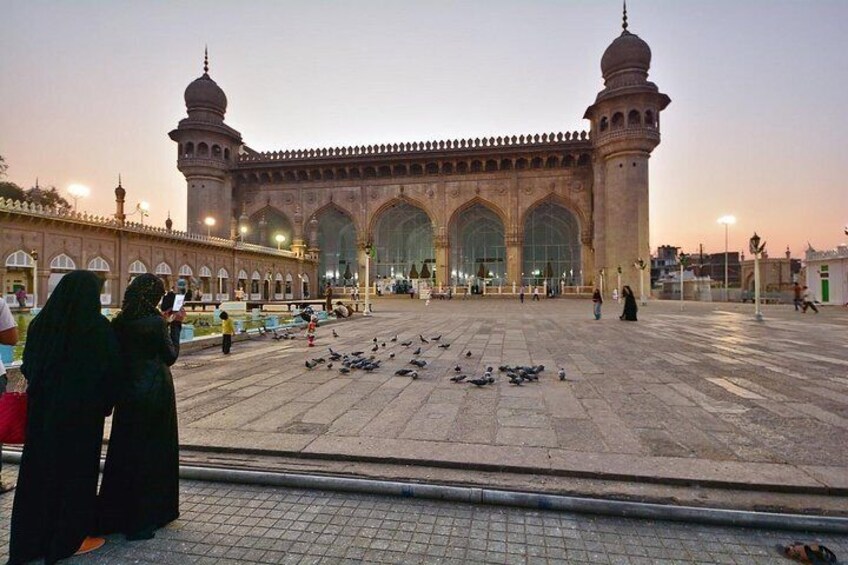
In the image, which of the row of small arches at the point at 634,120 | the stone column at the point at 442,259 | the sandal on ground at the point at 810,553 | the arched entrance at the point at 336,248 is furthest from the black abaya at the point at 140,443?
the arched entrance at the point at 336,248

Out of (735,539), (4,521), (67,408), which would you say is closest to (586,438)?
(735,539)

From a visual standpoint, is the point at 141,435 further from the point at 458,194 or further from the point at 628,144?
the point at 458,194

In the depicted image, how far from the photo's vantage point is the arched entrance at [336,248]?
46656mm

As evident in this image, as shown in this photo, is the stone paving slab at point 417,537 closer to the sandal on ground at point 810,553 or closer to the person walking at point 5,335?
the sandal on ground at point 810,553

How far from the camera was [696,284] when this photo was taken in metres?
42.6

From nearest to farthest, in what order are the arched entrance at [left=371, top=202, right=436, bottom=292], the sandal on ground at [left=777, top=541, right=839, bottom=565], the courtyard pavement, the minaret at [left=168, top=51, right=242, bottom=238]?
the sandal on ground at [left=777, top=541, right=839, bottom=565]
the courtyard pavement
the minaret at [left=168, top=51, right=242, bottom=238]
the arched entrance at [left=371, top=202, right=436, bottom=292]

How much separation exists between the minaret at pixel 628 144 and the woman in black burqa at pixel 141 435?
36834mm

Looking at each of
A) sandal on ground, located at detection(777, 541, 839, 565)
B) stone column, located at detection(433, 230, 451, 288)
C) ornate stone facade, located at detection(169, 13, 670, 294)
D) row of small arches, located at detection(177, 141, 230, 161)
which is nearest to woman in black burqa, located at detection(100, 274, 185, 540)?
sandal on ground, located at detection(777, 541, 839, 565)

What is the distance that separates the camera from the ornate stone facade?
36.1 meters

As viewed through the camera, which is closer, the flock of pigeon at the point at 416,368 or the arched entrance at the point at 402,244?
the flock of pigeon at the point at 416,368

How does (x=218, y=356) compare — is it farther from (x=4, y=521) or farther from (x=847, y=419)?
(x=847, y=419)

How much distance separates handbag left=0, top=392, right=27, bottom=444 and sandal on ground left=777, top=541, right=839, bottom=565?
13.1 ft

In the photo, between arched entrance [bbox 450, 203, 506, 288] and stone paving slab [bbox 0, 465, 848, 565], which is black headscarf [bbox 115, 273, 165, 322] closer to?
stone paving slab [bbox 0, 465, 848, 565]

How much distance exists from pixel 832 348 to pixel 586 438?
325 inches
